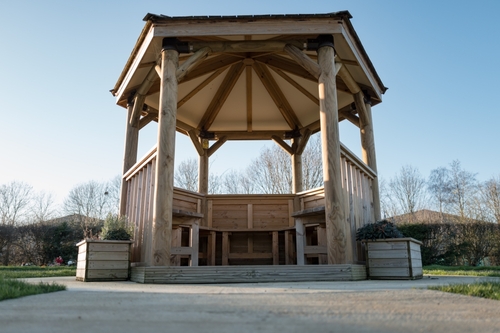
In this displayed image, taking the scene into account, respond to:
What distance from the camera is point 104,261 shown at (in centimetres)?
565

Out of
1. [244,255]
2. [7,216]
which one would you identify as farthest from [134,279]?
[7,216]

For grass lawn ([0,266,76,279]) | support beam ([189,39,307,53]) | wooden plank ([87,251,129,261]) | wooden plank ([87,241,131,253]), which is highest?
support beam ([189,39,307,53])

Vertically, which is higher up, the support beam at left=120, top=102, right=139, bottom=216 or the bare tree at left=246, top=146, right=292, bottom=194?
the bare tree at left=246, top=146, right=292, bottom=194

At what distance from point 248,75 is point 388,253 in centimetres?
579

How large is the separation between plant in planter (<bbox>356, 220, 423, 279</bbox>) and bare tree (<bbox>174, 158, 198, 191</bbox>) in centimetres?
2087

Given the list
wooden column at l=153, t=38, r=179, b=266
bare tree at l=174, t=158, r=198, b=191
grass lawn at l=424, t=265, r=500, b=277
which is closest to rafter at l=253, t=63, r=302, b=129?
wooden column at l=153, t=38, r=179, b=266

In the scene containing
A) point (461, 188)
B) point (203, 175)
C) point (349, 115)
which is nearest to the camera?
point (349, 115)

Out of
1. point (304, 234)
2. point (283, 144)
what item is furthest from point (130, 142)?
point (283, 144)

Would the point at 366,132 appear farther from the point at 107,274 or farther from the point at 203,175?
the point at 107,274

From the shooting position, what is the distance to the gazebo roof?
251 inches

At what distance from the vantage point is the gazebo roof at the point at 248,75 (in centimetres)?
638

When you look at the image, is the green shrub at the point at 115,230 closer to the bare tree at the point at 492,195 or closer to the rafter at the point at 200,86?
the rafter at the point at 200,86

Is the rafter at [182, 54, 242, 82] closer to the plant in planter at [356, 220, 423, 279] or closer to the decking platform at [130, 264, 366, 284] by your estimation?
the plant in planter at [356, 220, 423, 279]

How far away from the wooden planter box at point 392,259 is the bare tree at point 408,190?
79.4 ft
